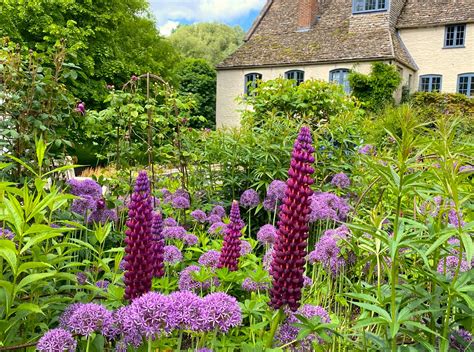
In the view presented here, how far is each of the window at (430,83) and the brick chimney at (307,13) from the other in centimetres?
792

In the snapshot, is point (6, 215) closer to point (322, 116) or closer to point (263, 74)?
point (322, 116)

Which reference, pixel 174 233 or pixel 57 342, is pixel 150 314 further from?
pixel 174 233

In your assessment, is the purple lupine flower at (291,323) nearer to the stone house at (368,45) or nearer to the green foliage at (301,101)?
the green foliage at (301,101)

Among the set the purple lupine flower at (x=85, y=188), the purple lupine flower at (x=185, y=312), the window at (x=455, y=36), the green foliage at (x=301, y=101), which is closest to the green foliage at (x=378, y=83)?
the window at (x=455, y=36)

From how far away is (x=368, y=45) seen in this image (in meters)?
25.5

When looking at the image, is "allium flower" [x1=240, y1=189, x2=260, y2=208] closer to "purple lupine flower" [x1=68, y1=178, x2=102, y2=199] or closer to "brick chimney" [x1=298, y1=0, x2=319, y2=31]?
"purple lupine flower" [x1=68, y1=178, x2=102, y2=199]

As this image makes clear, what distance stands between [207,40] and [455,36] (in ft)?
113

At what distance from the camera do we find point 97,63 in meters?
21.6

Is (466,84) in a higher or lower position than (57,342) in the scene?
higher

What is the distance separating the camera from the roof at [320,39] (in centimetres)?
2553

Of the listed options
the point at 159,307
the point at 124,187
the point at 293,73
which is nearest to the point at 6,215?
the point at 159,307

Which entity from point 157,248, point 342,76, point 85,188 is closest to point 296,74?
point 342,76

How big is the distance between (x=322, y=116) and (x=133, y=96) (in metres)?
4.49

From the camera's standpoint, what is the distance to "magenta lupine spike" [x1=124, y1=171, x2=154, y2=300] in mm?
1863
